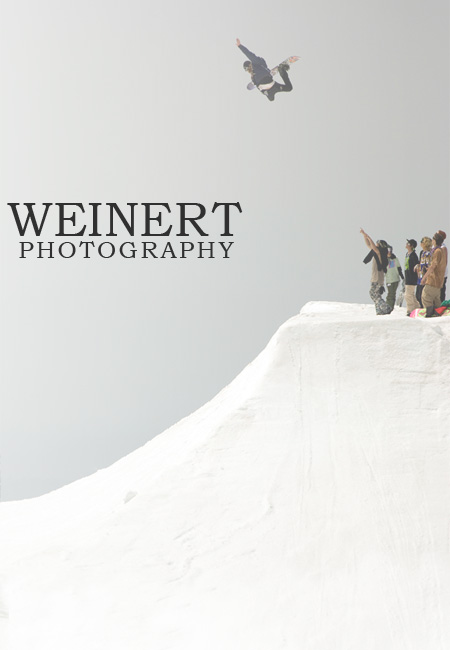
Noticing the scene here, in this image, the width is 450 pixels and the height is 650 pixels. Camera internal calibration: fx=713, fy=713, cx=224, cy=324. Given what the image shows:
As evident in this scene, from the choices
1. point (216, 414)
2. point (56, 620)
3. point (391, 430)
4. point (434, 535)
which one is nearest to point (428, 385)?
point (391, 430)

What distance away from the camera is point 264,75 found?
68.5ft

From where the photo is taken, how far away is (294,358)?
1251cm

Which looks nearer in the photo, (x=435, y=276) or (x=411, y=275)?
(x=435, y=276)

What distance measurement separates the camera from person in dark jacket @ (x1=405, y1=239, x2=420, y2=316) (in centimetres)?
1627

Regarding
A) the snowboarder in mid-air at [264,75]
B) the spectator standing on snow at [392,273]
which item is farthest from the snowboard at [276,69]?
the spectator standing on snow at [392,273]

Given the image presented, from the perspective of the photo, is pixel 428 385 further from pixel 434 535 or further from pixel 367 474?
pixel 434 535

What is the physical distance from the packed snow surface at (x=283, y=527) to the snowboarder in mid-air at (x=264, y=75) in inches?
400

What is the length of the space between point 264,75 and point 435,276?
954 centimetres

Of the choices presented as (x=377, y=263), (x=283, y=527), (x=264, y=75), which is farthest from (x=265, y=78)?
(x=283, y=527)

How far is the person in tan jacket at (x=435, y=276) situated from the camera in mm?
14312

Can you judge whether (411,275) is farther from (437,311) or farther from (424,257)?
(437,311)

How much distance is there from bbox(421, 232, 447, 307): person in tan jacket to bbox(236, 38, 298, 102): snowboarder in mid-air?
8277 mm

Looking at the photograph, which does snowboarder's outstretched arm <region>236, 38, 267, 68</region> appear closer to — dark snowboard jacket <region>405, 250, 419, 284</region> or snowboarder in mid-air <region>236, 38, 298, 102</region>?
snowboarder in mid-air <region>236, 38, 298, 102</region>

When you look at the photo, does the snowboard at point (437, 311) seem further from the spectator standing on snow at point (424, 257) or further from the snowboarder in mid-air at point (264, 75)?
the snowboarder in mid-air at point (264, 75)
